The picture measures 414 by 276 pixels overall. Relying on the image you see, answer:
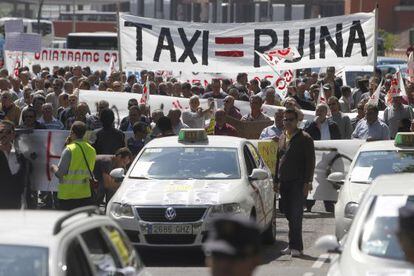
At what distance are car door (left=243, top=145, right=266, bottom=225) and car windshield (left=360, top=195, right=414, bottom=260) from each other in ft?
18.1

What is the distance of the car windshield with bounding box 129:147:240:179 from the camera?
50.7 feet

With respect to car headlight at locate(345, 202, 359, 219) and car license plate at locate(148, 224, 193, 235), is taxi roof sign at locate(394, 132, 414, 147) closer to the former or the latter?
car headlight at locate(345, 202, 359, 219)

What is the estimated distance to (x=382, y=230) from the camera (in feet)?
30.9

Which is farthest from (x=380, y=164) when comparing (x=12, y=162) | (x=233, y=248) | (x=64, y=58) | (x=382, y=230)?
(x=64, y=58)

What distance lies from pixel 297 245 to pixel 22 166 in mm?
3386

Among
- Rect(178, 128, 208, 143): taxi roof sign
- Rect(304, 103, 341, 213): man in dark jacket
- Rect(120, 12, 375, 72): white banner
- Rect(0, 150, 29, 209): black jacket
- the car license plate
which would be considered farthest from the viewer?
Rect(120, 12, 375, 72): white banner

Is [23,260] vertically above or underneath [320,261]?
above

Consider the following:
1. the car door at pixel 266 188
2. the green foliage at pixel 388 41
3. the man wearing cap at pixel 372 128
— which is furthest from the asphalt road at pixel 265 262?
the green foliage at pixel 388 41

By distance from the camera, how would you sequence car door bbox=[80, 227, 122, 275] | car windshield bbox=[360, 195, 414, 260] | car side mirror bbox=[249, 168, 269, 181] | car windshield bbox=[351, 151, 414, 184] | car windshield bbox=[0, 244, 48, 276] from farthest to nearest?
car windshield bbox=[351, 151, 414, 184] < car side mirror bbox=[249, 168, 269, 181] < car windshield bbox=[360, 195, 414, 260] < car door bbox=[80, 227, 122, 275] < car windshield bbox=[0, 244, 48, 276]

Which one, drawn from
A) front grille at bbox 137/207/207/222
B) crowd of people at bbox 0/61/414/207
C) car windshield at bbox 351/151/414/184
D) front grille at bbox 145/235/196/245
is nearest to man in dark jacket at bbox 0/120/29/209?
front grille at bbox 137/207/207/222

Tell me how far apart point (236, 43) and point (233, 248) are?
22.4m

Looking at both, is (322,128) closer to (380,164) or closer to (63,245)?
(380,164)

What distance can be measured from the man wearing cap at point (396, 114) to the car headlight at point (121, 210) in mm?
8240

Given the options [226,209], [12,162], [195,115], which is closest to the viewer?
[12,162]
